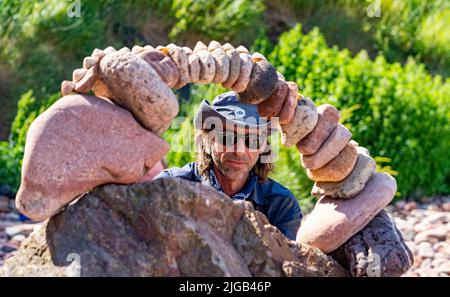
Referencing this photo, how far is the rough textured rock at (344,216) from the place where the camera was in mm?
3156

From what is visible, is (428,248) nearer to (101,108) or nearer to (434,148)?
(434,148)

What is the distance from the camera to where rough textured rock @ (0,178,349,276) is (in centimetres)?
266

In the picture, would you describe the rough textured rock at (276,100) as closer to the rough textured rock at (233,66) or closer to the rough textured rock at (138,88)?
the rough textured rock at (233,66)

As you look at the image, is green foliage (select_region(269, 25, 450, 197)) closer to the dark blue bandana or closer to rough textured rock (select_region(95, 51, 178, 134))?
the dark blue bandana

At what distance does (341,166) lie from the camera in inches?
128

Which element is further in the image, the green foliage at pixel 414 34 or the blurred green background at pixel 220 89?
the green foliage at pixel 414 34

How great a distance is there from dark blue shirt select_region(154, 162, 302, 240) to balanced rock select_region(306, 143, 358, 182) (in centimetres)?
72

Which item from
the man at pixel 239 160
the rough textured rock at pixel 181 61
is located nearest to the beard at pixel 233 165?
the man at pixel 239 160

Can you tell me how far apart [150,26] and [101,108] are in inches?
243

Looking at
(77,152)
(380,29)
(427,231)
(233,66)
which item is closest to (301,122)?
(233,66)

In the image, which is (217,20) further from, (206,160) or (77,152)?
(77,152)

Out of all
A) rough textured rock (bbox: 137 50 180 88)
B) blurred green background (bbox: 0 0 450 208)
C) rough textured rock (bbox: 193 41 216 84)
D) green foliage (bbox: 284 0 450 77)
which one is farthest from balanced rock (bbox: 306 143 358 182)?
green foliage (bbox: 284 0 450 77)

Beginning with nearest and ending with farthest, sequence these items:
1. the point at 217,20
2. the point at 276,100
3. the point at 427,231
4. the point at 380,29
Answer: the point at 276,100 → the point at 427,231 → the point at 217,20 → the point at 380,29

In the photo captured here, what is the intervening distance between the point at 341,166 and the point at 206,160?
998mm
